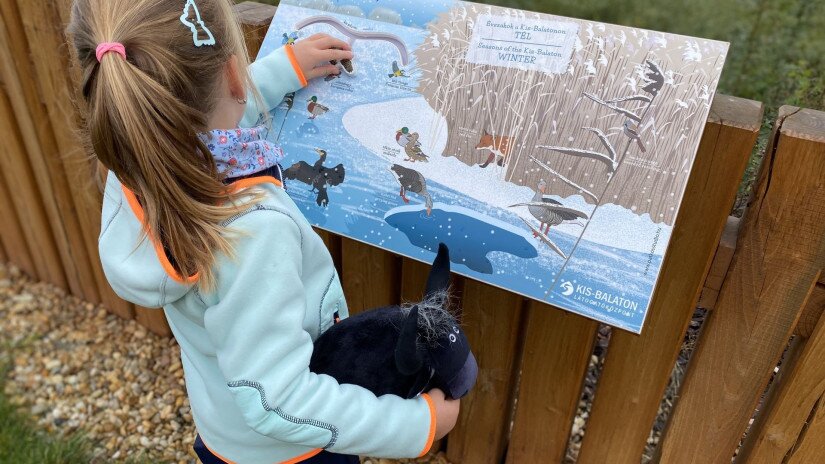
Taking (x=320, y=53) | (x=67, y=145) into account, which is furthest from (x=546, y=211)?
(x=67, y=145)

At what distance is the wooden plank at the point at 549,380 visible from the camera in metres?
1.86

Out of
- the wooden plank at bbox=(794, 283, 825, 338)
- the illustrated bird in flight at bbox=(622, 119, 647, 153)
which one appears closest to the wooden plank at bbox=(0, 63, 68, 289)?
the illustrated bird in flight at bbox=(622, 119, 647, 153)

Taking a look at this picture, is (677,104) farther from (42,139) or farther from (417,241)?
(42,139)

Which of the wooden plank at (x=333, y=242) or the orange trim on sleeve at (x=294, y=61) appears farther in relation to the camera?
the wooden plank at (x=333, y=242)

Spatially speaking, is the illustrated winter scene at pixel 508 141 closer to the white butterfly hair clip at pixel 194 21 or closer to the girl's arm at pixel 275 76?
the girl's arm at pixel 275 76

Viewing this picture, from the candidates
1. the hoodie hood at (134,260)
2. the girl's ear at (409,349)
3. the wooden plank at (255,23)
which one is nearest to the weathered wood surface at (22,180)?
the wooden plank at (255,23)

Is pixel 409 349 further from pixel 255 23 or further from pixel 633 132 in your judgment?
pixel 255 23

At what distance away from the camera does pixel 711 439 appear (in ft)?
5.85

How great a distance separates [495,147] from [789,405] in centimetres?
104

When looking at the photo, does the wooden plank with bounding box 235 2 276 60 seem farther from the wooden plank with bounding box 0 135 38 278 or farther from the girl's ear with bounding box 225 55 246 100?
the wooden plank with bounding box 0 135 38 278

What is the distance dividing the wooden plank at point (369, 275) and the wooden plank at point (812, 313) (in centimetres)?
116

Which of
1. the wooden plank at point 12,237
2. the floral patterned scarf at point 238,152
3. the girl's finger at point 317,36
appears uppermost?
the girl's finger at point 317,36

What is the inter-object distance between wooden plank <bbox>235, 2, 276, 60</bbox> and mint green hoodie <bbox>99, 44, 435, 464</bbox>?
2.48 ft

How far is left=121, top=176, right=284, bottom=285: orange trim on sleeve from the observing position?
118cm
